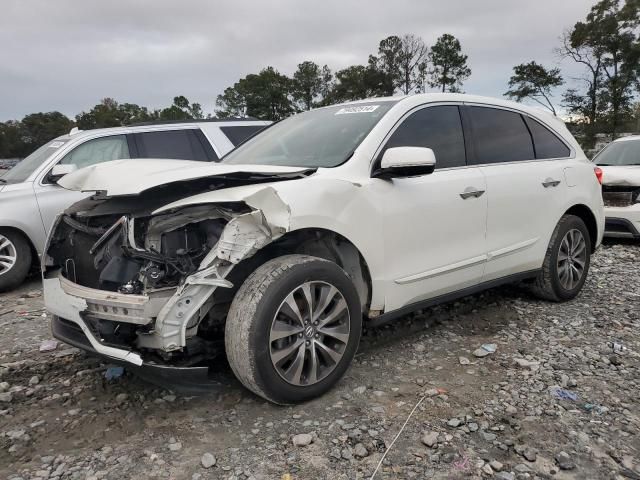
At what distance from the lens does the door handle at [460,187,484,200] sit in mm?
3430

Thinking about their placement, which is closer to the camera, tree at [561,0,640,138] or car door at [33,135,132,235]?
car door at [33,135,132,235]

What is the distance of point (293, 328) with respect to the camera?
2.61 m

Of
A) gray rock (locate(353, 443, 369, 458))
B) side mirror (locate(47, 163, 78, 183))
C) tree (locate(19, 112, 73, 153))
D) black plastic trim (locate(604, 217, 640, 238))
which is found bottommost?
black plastic trim (locate(604, 217, 640, 238))

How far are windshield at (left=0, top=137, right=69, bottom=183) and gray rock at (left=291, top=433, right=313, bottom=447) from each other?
4.95 m

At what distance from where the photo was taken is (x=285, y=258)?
269cm

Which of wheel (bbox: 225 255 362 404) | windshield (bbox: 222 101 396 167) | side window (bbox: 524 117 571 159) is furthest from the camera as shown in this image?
side window (bbox: 524 117 571 159)

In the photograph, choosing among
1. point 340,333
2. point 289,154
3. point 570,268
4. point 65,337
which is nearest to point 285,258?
point 340,333

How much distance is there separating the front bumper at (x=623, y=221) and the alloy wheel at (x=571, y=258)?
3.01m

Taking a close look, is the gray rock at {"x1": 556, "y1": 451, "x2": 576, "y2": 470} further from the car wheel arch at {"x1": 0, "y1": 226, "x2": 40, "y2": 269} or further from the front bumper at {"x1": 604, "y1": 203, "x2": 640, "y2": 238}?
the front bumper at {"x1": 604, "y1": 203, "x2": 640, "y2": 238}

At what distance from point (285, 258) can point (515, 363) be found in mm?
1782

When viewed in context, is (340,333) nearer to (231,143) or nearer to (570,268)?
(570,268)

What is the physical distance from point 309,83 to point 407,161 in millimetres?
68648

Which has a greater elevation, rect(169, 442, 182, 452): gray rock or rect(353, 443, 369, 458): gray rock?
rect(169, 442, 182, 452): gray rock

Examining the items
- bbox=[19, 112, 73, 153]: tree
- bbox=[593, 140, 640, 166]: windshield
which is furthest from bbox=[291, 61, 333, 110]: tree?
bbox=[593, 140, 640, 166]: windshield
